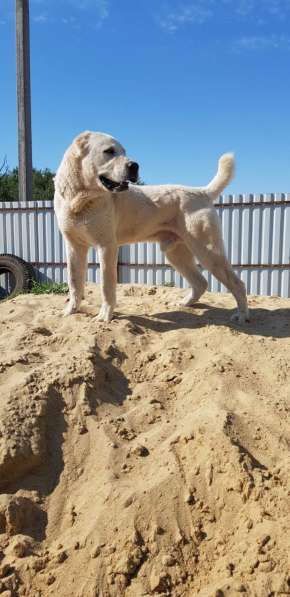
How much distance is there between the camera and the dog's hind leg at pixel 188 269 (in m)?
4.94

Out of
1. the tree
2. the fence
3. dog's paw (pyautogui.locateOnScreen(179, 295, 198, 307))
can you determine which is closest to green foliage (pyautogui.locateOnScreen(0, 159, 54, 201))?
the tree

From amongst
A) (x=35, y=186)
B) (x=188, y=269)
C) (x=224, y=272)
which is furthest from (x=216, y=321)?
(x=35, y=186)

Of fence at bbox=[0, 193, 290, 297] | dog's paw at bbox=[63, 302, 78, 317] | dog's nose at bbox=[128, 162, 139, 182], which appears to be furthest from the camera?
fence at bbox=[0, 193, 290, 297]

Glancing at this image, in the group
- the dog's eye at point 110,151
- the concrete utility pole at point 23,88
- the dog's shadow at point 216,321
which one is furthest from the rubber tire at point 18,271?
the dog's eye at point 110,151

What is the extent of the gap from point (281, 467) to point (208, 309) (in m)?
2.57

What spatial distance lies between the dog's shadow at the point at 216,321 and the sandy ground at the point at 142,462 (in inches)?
5.6

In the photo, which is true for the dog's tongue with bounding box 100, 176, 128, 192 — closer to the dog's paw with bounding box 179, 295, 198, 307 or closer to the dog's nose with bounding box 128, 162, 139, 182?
the dog's nose with bounding box 128, 162, 139, 182

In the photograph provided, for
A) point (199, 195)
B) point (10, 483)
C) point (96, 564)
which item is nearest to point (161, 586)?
point (96, 564)

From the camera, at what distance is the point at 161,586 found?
200cm

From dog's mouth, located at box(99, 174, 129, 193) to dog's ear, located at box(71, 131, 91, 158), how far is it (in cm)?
29

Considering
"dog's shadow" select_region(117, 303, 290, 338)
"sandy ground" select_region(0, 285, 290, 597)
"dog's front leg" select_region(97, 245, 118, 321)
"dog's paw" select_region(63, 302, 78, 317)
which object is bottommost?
"sandy ground" select_region(0, 285, 290, 597)

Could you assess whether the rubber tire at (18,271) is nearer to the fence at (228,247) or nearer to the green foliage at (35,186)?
the fence at (228,247)

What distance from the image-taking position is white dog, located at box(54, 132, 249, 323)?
3.81 m

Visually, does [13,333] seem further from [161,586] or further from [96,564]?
[161,586]
